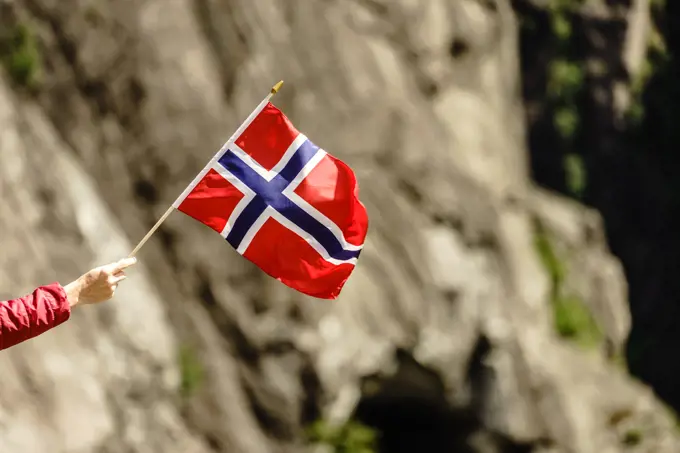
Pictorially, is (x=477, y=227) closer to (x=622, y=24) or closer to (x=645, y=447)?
(x=645, y=447)

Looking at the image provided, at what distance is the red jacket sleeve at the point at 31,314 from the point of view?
4.02 metres

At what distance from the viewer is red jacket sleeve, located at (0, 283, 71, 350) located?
13.2 ft

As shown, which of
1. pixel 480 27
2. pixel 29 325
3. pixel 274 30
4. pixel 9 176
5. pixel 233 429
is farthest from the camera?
pixel 480 27

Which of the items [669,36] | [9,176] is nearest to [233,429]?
[9,176]

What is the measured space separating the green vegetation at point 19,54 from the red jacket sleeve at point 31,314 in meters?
7.44

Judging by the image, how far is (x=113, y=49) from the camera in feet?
38.9

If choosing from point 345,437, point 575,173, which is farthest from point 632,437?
point 575,173

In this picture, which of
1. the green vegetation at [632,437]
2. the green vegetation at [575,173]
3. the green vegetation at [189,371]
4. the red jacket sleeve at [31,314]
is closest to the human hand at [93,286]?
the red jacket sleeve at [31,314]

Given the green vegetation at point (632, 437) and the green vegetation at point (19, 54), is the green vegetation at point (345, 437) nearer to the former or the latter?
the green vegetation at point (632, 437)

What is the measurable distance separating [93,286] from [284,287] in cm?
806

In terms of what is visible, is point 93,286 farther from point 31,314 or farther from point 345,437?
point 345,437

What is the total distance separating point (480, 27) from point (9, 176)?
11485 millimetres

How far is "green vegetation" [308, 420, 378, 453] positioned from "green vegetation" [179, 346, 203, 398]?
177cm

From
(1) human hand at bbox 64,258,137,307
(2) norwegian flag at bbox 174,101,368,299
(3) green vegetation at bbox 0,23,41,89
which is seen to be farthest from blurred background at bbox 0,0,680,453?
(1) human hand at bbox 64,258,137,307
